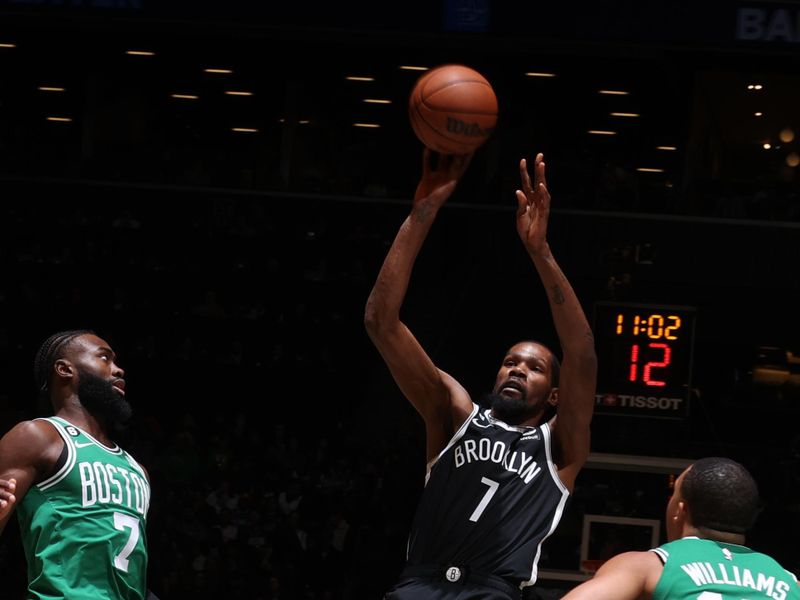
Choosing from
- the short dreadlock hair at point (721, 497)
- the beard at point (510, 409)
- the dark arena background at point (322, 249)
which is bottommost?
the dark arena background at point (322, 249)

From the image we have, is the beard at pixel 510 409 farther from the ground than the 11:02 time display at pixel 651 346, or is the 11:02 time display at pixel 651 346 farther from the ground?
the beard at pixel 510 409

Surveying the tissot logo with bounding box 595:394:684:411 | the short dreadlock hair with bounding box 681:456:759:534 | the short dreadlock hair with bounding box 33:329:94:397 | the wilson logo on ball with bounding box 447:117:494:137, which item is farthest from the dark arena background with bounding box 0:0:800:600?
the short dreadlock hair with bounding box 681:456:759:534

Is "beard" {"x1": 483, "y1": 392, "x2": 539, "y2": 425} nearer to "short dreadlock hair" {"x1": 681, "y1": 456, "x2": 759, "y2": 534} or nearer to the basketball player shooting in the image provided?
the basketball player shooting

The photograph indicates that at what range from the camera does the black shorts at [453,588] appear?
4.38 m

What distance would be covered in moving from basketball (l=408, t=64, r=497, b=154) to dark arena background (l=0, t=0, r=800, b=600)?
294 inches

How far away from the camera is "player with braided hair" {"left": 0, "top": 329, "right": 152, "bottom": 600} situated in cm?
417

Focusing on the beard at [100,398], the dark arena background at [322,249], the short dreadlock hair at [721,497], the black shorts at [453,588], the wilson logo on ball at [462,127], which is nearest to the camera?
the short dreadlock hair at [721,497]

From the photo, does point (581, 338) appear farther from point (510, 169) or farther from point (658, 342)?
point (510, 169)

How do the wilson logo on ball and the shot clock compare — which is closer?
the wilson logo on ball

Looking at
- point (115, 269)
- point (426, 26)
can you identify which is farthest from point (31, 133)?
point (426, 26)

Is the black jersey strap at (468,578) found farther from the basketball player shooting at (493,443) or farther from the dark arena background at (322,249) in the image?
the dark arena background at (322,249)

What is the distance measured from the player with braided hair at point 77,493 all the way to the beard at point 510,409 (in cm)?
125

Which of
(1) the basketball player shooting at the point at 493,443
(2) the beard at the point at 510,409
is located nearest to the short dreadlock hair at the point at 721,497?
(1) the basketball player shooting at the point at 493,443

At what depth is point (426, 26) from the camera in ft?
31.4
